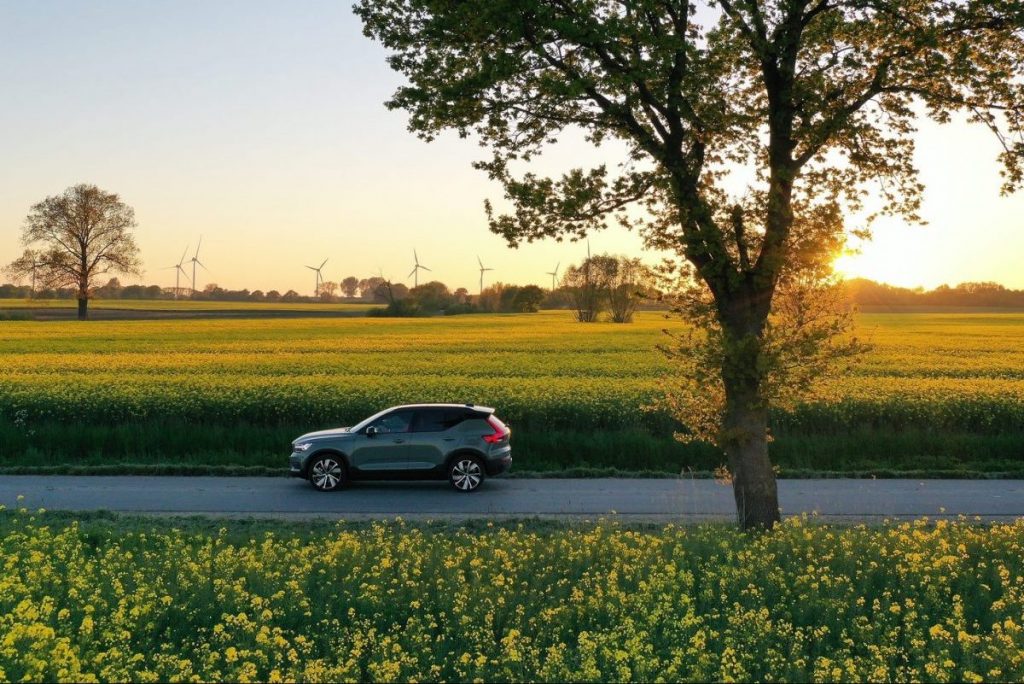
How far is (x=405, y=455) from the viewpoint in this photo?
17.9 meters

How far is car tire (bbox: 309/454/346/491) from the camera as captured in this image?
17766 millimetres

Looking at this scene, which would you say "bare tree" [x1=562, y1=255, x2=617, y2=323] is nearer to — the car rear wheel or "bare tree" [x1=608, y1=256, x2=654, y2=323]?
"bare tree" [x1=608, y1=256, x2=654, y2=323]

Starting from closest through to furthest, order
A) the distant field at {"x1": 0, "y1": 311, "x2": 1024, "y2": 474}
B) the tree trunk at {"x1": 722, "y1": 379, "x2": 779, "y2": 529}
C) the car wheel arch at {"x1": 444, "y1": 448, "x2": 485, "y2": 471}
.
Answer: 1. the tree trunk at {"x1": 722, "y1": 379, "x2": 779, "y2": 529}
2. the car wheel arch at {"x1": 444, "y1": 448, "x2": 485, "y2": 471}
3. the distant field at {"x1": 0, "y1": 311, "x2": 1024, "y2": 474}

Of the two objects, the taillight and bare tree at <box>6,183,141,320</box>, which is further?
bare tree at <box>6,183,141,320</box>

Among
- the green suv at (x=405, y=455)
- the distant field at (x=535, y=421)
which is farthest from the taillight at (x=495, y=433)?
the distant field at (x=535, y=421)

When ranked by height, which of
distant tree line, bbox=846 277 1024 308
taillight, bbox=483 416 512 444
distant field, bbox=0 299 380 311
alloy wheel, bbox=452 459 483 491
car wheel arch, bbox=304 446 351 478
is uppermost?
distant tree line, bbox=846 277 1024 308

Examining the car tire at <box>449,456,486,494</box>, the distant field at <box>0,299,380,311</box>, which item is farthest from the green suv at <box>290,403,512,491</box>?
the distant field at <box>0,299,380,311</box>

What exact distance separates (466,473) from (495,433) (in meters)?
0.91

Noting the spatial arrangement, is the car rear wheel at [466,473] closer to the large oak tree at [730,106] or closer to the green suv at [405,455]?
the green suv at [405,455]

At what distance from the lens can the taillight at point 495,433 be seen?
1780 cm

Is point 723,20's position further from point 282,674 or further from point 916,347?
point 916,347

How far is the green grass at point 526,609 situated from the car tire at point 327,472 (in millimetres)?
6610

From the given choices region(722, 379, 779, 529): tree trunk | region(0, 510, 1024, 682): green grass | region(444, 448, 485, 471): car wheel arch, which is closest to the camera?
region(0, 510, 1024, 682): green grass

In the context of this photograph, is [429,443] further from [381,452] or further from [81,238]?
[81,238]
